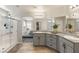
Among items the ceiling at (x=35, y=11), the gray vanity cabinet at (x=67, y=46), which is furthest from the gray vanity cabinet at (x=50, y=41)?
the gray vanity cabinet at (x=67, y=46)

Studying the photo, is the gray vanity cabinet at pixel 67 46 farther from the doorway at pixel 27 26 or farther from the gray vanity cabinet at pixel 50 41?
the doorway at pixel 27 26

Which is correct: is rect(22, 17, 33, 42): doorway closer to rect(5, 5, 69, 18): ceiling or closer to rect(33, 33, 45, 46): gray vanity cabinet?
rect(5, 5, 69, 18): ceiling

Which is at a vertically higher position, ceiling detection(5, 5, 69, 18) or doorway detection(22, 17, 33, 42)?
ceiling detection(5, 5, 69, 18)

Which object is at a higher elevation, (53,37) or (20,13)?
(20,13)

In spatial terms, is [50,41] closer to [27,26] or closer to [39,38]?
[39,38]

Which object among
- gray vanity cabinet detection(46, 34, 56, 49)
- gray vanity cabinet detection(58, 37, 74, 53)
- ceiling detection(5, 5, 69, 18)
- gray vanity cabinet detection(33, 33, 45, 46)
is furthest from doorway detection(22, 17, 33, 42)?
gray vanity cabinet detection(58, 37, 74, 53)

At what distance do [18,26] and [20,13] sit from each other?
75cm

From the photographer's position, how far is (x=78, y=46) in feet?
7.89

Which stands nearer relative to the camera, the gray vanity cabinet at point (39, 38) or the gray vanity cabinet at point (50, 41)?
the gray vanity cabinet at point (50, 41)

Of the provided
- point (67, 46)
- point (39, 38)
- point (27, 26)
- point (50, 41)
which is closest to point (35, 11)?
point (27, 26)

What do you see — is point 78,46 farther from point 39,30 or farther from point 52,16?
point 39,30

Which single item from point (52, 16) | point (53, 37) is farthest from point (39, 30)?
point (53, 37)

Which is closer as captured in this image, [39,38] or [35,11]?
[39,38]

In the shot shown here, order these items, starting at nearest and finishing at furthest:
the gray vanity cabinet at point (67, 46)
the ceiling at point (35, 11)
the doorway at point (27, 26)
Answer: the gray vanity cabinet at point (67, 46), the ceiling at point (35, 11), the doorway at point (27, 26)
